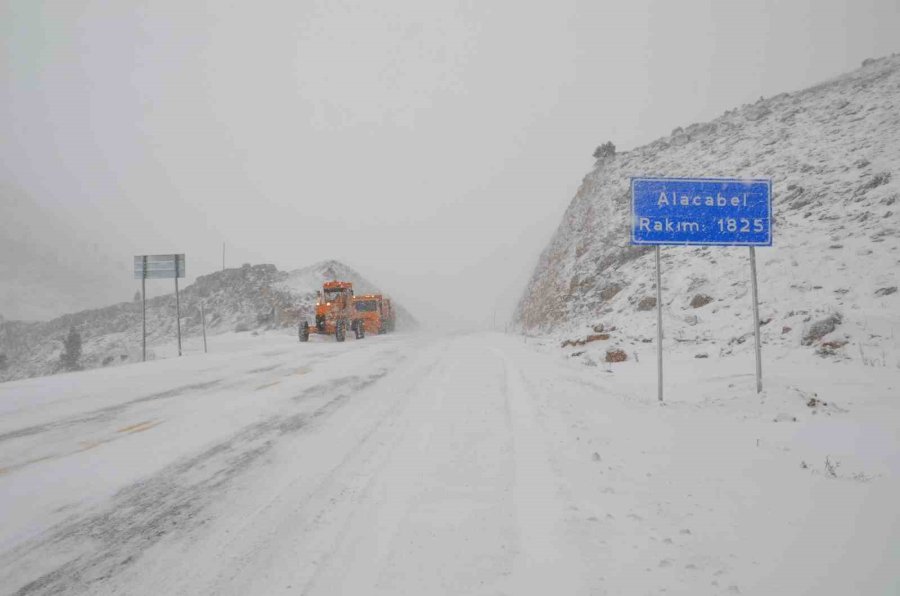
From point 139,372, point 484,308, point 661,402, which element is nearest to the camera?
point 661,402

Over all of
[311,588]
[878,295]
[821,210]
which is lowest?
[311,588]

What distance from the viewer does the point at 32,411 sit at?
6.33m

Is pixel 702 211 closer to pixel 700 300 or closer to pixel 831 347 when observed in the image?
pixel 831 347

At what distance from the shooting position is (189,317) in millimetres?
39812

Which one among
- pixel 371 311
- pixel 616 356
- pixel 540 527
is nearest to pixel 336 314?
pixel 371 311

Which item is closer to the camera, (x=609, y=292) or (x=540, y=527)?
(x=540, y=527)

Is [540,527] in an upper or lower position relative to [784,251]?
lower

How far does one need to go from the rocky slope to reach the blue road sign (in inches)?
1230

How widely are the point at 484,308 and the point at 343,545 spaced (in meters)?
163

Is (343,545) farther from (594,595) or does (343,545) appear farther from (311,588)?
(594,595)

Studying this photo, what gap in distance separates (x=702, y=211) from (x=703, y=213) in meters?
0.04

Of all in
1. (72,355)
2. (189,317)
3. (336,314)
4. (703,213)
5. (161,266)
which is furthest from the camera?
(189,317)

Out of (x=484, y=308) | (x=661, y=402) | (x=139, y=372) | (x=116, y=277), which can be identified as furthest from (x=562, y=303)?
(x=484, y=308)

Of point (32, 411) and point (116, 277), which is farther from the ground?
point (116, 277)
